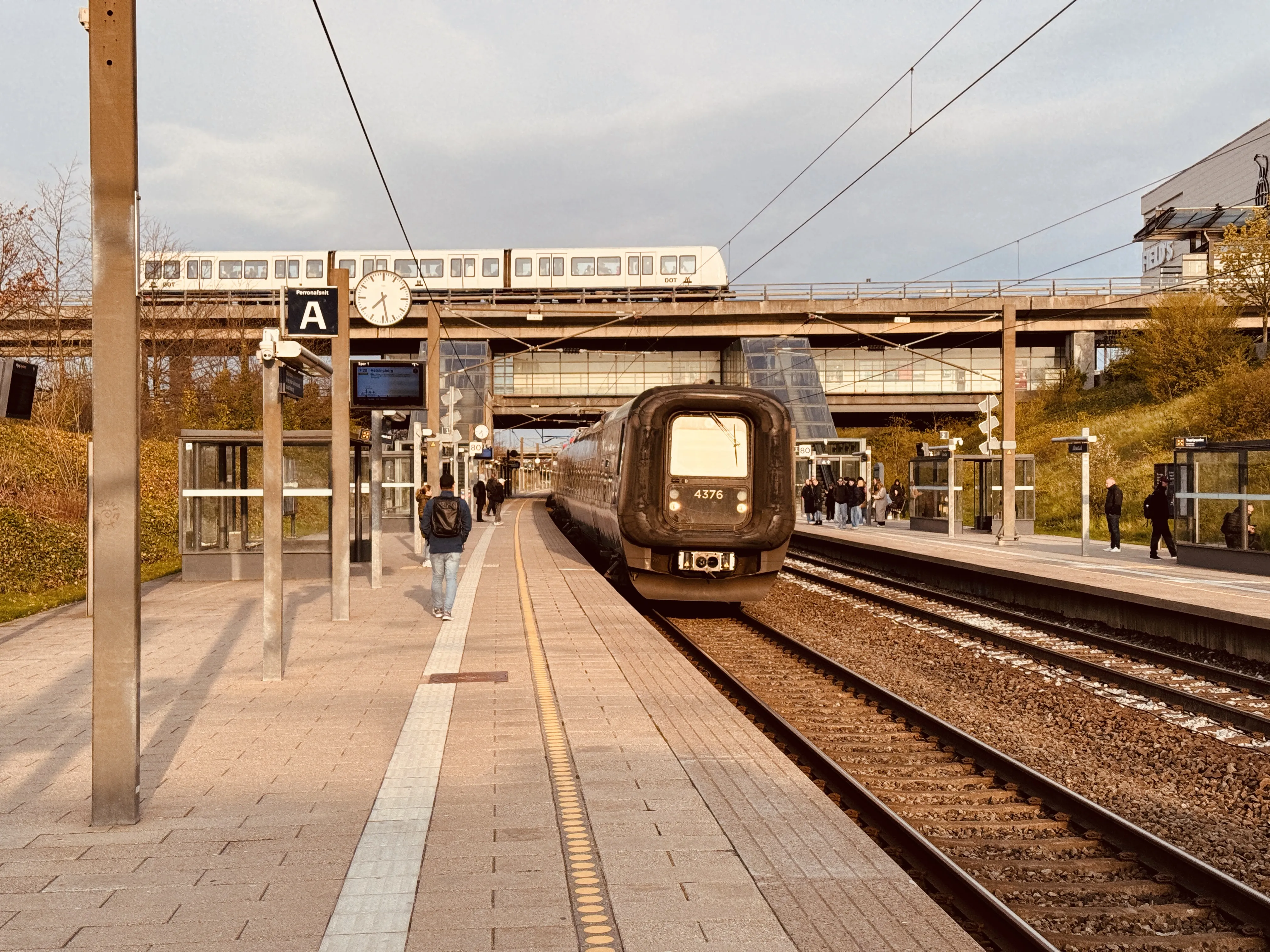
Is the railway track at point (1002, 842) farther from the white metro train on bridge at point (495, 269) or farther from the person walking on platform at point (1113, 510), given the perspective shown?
the white metro train on bridge at point (495, 269)

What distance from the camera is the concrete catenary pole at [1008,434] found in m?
25.7

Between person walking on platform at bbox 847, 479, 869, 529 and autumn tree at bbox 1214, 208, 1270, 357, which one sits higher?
autumn tree at bbox 1214, 208, 1270, 357

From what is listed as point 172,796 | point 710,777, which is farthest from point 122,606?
point 710,777

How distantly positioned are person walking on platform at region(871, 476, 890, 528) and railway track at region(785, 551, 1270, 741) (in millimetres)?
16839

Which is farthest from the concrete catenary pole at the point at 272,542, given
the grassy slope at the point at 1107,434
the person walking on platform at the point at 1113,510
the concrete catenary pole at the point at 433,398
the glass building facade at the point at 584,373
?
the glass building facade at the point at 584,373

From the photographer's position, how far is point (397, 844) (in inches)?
193

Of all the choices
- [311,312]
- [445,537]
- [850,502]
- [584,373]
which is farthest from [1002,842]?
[584,373]

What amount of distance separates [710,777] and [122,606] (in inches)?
119

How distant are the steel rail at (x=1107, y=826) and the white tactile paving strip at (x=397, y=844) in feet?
11.4

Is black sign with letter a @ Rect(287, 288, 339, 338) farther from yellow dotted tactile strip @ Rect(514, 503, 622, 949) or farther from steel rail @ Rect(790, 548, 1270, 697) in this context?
steel rail @ Rect(790, 548, 1270, 697)

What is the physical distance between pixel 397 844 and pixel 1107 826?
3.68 m

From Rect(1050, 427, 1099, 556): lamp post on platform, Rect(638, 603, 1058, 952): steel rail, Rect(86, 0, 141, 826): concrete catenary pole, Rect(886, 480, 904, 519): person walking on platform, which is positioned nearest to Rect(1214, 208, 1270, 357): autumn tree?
Rect(886, 480, 904, 519): person walking on platform

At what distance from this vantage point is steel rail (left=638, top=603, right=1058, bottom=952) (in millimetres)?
4422

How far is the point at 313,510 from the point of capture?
57.2 feet
